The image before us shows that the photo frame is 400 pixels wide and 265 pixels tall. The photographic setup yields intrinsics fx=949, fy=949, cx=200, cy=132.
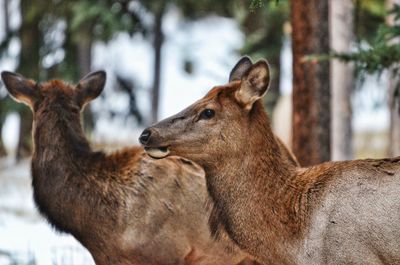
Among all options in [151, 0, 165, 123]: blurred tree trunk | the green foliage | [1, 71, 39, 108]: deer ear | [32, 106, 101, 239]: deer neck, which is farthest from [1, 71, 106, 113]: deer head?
[151, 0, 165, 123]: blurred tree trunk

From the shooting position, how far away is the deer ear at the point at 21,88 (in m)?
8.62

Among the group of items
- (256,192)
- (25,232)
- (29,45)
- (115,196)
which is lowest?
(25,232)

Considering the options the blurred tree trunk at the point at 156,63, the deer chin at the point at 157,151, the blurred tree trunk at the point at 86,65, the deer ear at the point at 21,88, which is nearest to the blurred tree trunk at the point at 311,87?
the deer ear at the point at 21,88

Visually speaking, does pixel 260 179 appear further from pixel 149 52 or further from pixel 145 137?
pixel 149 52

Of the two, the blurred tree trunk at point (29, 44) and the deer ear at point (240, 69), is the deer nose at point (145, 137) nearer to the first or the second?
the deer ear at point (240, 69)

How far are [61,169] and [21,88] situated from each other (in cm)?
93

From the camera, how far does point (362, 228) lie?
6.37m

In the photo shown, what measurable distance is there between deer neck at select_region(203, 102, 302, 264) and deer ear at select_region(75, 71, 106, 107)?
2136mm

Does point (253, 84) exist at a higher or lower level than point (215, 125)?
higher

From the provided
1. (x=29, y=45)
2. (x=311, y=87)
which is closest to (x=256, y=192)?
(x=311, y=87)

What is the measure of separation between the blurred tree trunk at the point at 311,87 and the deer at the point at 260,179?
11.8 ft

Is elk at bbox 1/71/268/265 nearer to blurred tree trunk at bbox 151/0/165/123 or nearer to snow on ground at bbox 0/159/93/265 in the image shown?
snow on ground at bbox 0/159/93/265

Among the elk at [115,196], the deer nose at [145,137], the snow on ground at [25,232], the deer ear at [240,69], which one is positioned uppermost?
the deer ear at [240,69]

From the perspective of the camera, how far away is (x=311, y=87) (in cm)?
1076
